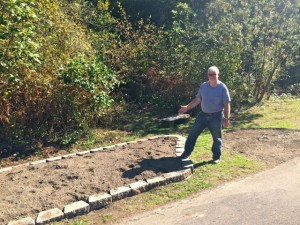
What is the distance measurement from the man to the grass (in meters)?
0.31

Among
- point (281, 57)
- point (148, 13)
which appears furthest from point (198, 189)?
point (148, 13)

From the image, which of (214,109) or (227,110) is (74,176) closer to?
(214,109)

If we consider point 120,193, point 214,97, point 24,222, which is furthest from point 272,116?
point 24,222

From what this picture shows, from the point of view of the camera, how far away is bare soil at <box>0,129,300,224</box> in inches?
192

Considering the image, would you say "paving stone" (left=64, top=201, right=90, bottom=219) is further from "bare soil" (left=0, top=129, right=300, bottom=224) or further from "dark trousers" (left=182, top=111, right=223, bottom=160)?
"dark trousers" (left=182, top=111, right=223, bottom=160)

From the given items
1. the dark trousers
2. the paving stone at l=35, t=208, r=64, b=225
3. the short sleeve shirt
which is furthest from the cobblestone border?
the short sleeve shirt

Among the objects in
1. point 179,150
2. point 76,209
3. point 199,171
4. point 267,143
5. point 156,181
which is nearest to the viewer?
point 76,209

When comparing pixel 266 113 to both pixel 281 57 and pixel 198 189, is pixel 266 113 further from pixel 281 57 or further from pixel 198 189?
pixel 198 189

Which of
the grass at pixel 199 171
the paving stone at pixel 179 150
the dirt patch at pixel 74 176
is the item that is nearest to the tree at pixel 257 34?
the grass at pixel 199 171

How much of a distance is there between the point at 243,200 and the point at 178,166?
4.53 feet

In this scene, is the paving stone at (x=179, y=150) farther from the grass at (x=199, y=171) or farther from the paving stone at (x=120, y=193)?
the paving stone at (x=120, y=193)

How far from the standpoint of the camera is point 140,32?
40.1ft

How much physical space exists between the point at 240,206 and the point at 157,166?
170cm

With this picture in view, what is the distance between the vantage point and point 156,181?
5367 mm
